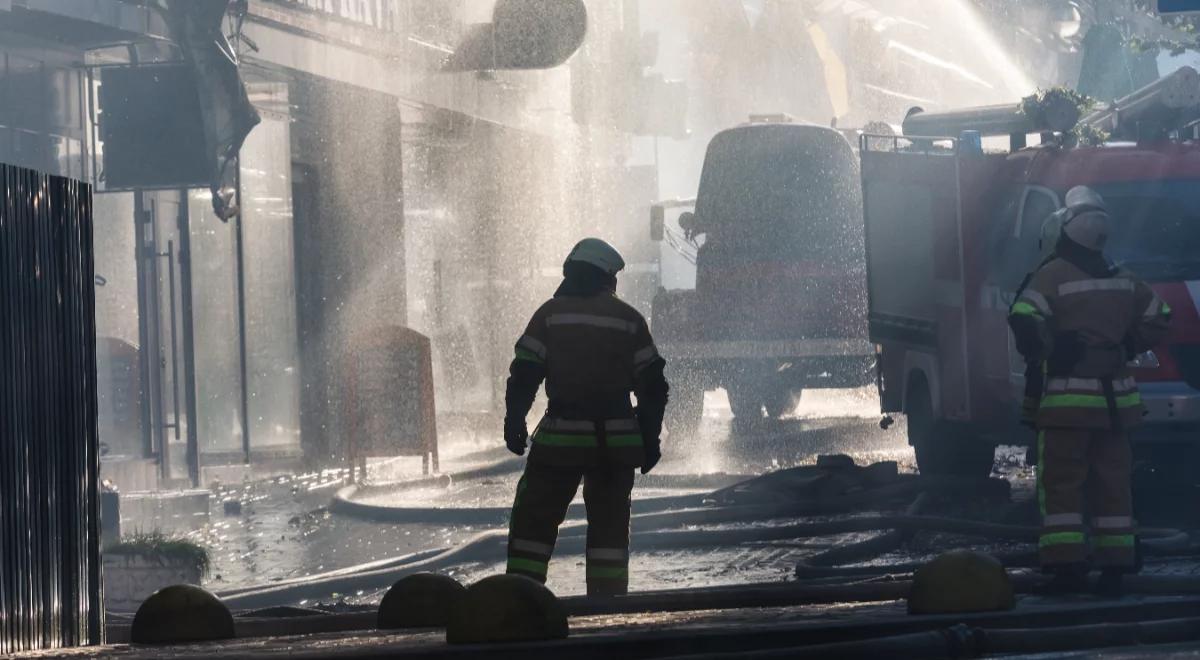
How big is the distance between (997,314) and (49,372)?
270 inches

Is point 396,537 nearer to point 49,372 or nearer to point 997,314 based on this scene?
point 997,314

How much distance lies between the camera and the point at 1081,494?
26.8 feet

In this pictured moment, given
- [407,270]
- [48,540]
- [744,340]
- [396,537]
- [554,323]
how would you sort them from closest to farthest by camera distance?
[48,540], [554,323], [396,537], [744,340], [407,270]

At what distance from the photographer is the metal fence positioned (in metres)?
6.73

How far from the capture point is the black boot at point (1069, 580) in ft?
26.2

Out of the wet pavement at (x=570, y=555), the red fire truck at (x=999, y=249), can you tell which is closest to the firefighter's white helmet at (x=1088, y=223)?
the wet pavement at (x=570, y=555)

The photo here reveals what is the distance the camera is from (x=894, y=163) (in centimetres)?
1404

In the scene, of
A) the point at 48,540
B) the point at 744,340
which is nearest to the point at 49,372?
the point at 48,540

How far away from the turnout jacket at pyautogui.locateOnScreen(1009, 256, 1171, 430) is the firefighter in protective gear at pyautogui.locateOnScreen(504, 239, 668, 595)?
1571 millimetres

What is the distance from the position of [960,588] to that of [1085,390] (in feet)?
4.23

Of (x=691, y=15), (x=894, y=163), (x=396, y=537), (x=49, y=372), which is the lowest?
(x=396, y=537)

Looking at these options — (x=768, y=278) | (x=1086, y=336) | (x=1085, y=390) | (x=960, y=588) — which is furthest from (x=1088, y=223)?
(x=768, y=278)

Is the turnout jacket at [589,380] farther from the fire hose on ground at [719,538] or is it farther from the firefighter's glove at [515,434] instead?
the fire hose on ground at [719,538]

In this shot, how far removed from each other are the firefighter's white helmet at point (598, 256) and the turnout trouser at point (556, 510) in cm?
81
